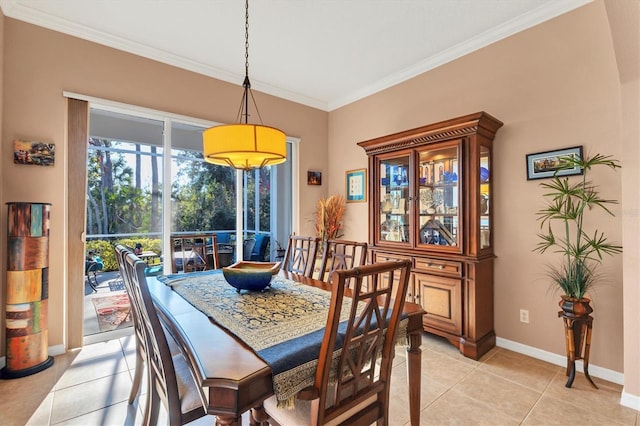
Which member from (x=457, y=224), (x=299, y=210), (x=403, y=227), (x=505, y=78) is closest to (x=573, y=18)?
(x=505, y=78)

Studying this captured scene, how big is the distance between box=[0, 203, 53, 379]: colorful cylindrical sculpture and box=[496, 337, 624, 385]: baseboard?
153 inches

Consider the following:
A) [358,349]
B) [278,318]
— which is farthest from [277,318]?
[358,349]

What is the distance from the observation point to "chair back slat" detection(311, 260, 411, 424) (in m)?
1.07

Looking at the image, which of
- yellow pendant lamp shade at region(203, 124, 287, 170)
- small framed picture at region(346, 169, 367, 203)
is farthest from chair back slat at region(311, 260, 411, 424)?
small framed picture at region(346, 169, 367, 203)

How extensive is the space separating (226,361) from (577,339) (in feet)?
8.16

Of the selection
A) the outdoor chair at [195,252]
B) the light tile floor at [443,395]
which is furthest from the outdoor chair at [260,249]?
the light tile floor at [443,395]

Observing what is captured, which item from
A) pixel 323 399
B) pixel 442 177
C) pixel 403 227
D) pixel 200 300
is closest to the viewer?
pixel 323 399

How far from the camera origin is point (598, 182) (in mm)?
2268

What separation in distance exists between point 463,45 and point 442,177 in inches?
52.5

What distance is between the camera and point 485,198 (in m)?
2.79

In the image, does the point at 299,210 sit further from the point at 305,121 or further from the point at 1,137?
the point at 1,137

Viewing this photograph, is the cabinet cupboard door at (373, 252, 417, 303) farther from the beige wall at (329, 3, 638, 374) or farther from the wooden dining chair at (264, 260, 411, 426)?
the wooden dining chair at (264, 260, 411, 426)

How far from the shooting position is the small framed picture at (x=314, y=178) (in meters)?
4.38

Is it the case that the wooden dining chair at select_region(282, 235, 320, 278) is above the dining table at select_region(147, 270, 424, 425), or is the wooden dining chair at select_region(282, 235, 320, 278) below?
above
